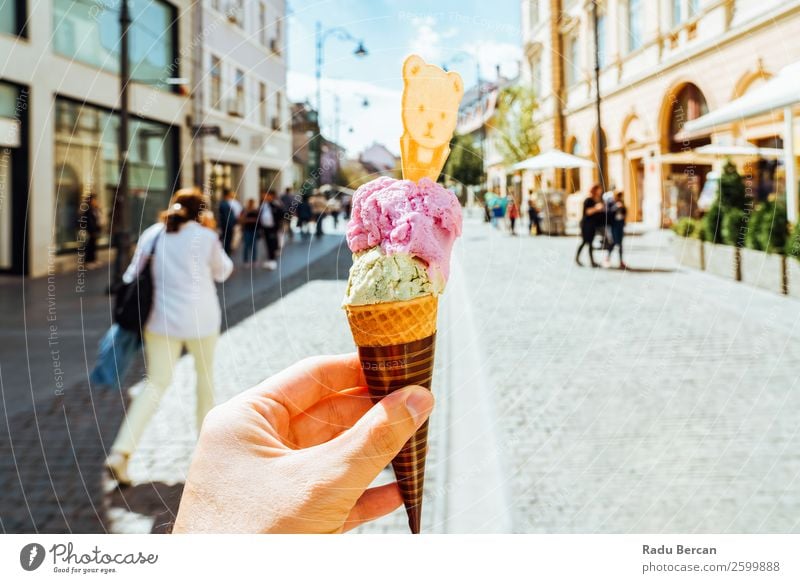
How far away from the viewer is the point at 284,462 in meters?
1.43

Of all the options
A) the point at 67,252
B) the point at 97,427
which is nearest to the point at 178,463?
the point at 97,427

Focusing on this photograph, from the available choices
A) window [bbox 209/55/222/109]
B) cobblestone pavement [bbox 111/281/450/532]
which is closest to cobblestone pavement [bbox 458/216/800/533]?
cobblestone pavement [bbox 111/281/450/532]

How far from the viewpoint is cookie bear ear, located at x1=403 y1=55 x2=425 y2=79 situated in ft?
5.16

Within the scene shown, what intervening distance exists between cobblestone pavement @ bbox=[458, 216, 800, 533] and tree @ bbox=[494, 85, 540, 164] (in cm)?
48

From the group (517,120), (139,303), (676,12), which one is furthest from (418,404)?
(676,12)

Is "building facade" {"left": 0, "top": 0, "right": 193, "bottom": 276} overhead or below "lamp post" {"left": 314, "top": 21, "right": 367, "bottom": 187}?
overhead

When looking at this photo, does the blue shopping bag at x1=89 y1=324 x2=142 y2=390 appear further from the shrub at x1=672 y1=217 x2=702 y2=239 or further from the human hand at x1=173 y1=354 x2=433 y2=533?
the shrub at x1=672 y1=217 x2=702 y2=239

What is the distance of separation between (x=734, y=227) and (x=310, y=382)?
9.43 meters

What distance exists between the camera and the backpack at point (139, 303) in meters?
3.46
